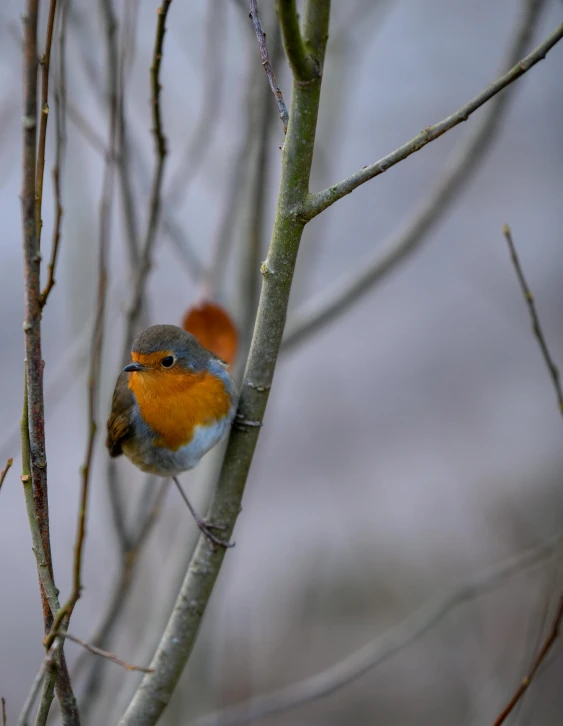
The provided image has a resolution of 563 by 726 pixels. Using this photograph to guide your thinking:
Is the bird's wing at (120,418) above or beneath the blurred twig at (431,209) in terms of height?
beneath

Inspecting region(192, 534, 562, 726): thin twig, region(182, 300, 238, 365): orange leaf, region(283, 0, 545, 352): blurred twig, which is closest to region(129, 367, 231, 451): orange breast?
region(182, 300, 238, 365): orange leaf

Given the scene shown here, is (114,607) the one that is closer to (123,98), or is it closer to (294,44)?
(123,98)

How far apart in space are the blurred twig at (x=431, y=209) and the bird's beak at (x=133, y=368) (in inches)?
27.4

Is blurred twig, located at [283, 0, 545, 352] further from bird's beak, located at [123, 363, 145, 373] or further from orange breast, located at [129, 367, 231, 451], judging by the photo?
bird's beak, located at [123, 363, 145, 373]

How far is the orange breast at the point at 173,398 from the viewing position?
2.55 meters

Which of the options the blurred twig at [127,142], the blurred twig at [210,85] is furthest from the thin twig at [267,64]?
the blurred twig at [210,85]

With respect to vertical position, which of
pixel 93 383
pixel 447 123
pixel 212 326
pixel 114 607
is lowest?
pixel 114 607

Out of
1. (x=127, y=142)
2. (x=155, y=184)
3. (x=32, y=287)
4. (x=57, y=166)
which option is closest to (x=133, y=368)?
(x=155, y=184)

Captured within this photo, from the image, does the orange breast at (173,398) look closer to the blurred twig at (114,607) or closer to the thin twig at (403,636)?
the blurred twig at (114,607)

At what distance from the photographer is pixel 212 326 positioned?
8.09ft

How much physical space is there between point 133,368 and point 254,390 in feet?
2.27

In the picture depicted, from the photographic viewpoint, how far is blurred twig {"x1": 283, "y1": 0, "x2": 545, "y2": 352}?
8.72 feet

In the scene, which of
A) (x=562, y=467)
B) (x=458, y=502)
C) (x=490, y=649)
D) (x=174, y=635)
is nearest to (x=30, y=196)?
(x=174, y=635)

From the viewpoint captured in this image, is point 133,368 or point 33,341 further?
point 133,368
